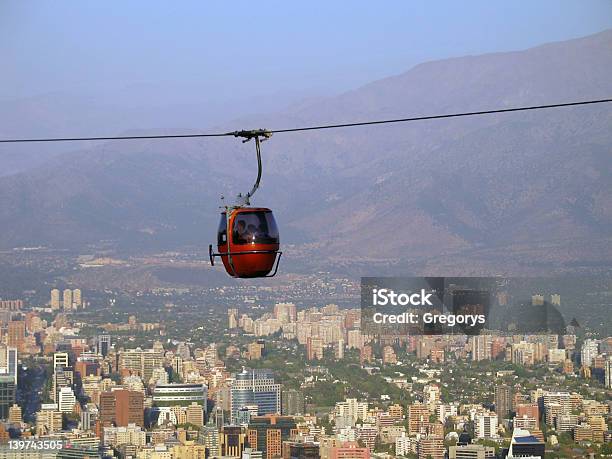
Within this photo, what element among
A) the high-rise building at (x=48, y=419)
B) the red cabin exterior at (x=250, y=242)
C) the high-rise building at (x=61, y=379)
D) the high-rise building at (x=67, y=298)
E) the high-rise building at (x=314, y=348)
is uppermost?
the high-rise building at (x=67, y=298)

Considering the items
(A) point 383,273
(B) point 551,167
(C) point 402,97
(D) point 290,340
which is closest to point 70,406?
(D) point 290,340

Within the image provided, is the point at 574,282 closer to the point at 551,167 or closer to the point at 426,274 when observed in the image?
the point at 426,274

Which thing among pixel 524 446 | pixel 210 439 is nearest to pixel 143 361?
pixel 210 439

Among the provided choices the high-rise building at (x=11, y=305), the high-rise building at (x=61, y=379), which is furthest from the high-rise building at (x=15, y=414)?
the high-rise building at (x=11, y=305)

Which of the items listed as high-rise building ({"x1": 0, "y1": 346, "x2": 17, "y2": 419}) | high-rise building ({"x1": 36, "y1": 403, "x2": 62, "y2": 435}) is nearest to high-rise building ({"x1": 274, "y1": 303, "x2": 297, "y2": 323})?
high-rise building ({"x1": 0, "y1": 346, "x2": 17, "y2": 419})

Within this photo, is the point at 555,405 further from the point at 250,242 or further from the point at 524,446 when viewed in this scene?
the point at 250,242

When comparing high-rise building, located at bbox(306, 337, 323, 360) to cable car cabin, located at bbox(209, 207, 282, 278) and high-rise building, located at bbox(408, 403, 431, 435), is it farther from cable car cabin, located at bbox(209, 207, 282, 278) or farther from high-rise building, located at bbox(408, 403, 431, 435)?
cable car cabin, located at bbox(209, 207, 282, 278)

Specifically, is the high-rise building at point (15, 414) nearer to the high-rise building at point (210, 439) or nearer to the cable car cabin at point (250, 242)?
the high-rise building at point (210, 439)
